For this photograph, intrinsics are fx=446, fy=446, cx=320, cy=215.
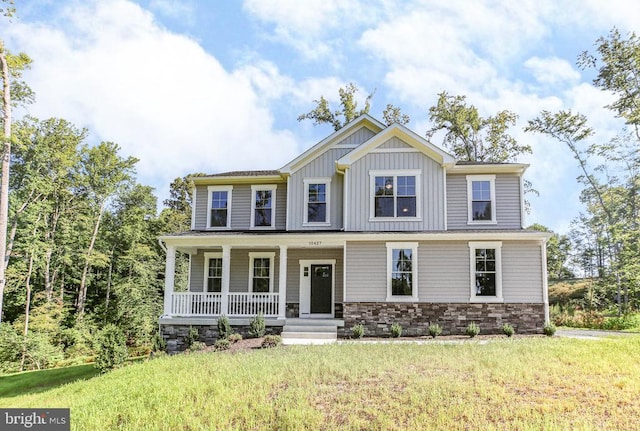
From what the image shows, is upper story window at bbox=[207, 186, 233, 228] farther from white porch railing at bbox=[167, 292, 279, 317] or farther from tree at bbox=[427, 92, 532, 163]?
tree at bbox=[427, 92, 532, 163]

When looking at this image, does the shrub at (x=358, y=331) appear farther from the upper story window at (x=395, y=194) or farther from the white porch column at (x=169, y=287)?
the white porch column at (x=169, y=287)

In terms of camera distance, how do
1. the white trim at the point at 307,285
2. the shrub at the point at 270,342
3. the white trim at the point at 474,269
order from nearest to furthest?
the shrub at the point at 270,342, the white trim at the point at 474,269, the white trim at the point at 307,285

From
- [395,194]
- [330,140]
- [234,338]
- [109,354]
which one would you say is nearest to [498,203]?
[395,194]

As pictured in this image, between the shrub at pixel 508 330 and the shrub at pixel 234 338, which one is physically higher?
the shrub at pixel 508 330

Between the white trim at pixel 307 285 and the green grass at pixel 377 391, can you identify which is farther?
the white trim at pixel 307 285

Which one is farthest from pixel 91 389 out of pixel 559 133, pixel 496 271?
pixel 559 133

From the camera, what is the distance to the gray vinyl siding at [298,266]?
1630 centimetres

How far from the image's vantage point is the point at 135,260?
27.5 metres

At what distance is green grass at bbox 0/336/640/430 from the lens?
6.25m

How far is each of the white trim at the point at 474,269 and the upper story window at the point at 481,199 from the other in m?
1.36

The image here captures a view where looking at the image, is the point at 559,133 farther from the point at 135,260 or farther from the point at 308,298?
the point at 135,260

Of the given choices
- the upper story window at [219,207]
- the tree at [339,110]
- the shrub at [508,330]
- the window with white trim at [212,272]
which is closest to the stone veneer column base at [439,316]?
the shrub at [508,330]

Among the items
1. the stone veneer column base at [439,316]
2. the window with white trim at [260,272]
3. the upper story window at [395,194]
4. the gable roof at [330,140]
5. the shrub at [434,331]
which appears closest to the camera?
the shrub at [434,331]

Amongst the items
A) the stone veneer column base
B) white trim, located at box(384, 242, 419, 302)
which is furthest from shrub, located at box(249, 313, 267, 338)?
white trim, located at box(384, 242, 419, 302)
